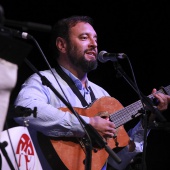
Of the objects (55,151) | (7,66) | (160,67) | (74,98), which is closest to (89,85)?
(74,98)

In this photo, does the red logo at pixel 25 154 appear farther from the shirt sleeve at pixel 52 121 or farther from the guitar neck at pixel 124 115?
the guitar neck at pixel 124 115

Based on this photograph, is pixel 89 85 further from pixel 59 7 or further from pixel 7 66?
pixel 7 66

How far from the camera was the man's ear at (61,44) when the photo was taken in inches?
Answer: 134

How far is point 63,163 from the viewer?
2705 millimetres

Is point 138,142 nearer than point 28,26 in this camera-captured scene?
No

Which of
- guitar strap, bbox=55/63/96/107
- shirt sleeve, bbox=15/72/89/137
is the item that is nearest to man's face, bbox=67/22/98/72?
guitar strap, bbox=55/63/96/107

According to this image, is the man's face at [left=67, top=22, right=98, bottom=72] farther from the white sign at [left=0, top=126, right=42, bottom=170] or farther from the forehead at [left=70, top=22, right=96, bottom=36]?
the white sign at [left=0, top=126, right=42, bottom=170]

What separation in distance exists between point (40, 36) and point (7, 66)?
8.67ft

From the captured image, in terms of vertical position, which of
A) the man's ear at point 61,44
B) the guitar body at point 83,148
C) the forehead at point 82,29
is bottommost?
the guitar body at point 83,148

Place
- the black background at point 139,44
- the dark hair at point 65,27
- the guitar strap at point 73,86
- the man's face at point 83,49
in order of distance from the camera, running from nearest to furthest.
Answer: the guitar strap at point 73,86, the man's face at point 83,49, the dark hair at point 65,27, the black background at point 139,44

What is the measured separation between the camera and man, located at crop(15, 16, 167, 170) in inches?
108

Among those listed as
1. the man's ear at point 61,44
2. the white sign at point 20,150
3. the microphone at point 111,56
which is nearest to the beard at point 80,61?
the man's ear at point 61,44

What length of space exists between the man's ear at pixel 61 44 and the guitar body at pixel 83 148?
0.64 metres

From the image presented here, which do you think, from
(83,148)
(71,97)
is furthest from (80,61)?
(83,148)
